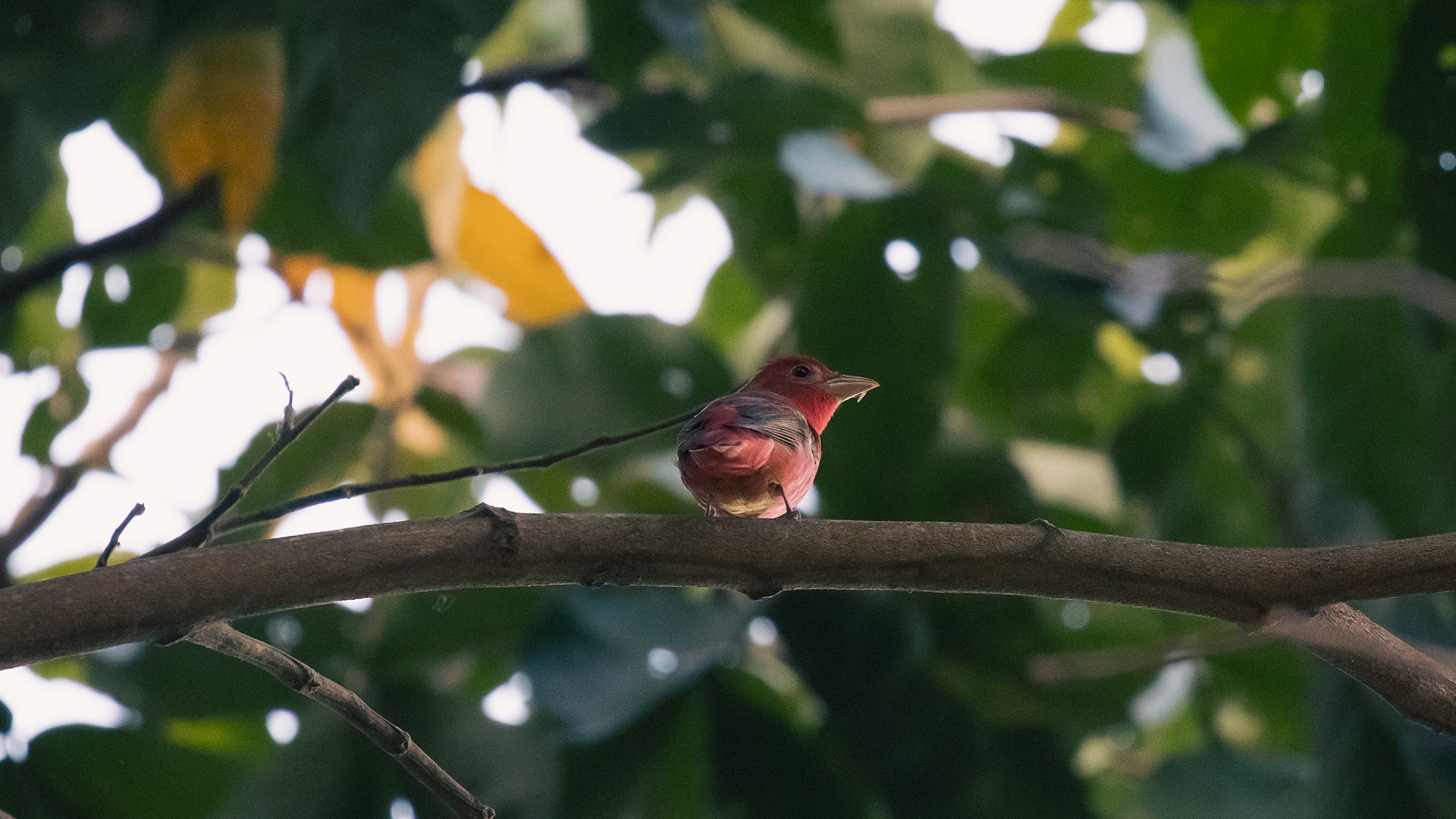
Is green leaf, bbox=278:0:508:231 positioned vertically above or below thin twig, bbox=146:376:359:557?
above

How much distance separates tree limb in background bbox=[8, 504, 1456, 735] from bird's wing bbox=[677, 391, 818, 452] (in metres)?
0.43

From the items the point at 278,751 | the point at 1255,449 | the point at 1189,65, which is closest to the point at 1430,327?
the point at 1255,449

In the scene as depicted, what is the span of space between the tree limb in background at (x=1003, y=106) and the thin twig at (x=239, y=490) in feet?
8.45

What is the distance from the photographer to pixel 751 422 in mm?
2188

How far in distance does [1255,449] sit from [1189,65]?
1319 mm

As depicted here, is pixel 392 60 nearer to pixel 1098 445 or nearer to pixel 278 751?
pixel 278 751

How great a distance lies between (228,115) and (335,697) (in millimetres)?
2599

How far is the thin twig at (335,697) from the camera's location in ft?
5.24

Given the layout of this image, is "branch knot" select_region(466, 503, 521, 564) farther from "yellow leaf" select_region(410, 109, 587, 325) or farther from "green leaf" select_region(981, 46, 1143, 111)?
"green leaf" select_region(981, 46, 1143, 111)

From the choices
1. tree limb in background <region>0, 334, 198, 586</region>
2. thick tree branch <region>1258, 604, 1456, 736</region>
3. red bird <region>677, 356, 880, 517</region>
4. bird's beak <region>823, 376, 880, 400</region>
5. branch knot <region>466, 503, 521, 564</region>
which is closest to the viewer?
branch knot <region>466, 503, 521, 564</region>

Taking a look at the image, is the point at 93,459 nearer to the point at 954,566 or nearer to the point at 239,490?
the point at 239,490

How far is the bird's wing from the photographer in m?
2.16

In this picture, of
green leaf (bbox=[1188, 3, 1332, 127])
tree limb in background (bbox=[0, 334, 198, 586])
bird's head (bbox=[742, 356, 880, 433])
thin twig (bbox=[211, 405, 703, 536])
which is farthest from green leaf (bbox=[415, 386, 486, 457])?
green leaf (bbox=[1188, 3, 1332, 127])

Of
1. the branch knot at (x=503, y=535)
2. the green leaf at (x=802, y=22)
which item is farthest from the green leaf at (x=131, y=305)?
the branch knot at (x=503, y=535)
